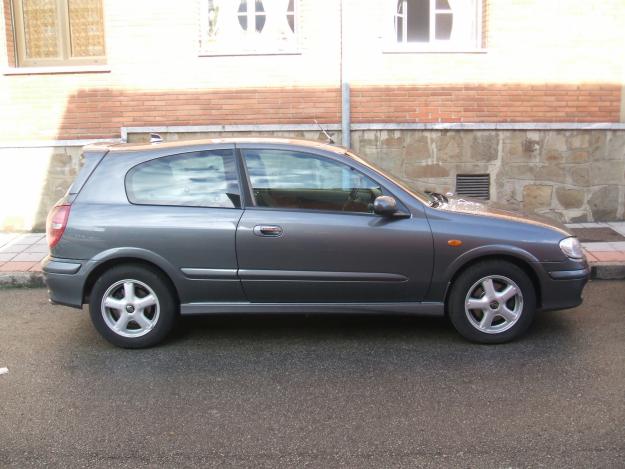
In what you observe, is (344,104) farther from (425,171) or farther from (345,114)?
(425,171)

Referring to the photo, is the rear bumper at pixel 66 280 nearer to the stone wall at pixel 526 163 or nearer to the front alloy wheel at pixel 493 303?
the front alloy wheel at pixel 493 303

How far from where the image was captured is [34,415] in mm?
4051

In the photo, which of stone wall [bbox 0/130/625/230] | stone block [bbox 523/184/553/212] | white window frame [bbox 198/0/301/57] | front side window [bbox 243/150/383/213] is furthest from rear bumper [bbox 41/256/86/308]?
stone block [bbox 523/184/553/212]

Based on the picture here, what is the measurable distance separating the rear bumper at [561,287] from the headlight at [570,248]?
9cm

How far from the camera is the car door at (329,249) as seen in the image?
5.00m

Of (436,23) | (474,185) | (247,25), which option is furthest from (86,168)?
(436,23)

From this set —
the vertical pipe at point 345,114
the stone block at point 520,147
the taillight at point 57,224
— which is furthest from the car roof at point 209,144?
the stone block at point 520,147

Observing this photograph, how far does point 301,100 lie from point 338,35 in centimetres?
97

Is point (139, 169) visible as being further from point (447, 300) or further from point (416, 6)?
point (416, 6)

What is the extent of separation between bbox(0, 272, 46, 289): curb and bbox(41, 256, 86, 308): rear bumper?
2.10 metres

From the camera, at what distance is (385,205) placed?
4.95 meters

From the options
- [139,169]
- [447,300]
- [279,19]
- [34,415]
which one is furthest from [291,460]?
[279,19]

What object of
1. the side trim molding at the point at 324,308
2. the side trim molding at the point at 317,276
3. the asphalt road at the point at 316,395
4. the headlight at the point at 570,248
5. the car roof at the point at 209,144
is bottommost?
the asphalt road at the point at 316,395

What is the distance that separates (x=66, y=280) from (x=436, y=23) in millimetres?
6411
